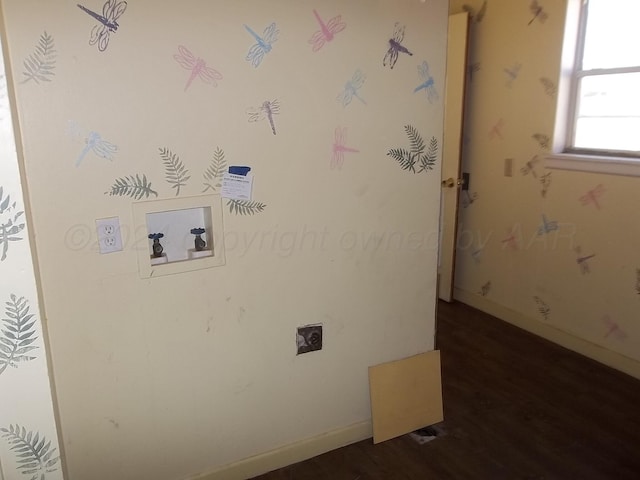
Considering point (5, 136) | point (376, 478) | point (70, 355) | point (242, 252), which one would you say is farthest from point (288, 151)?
point (376, 478)

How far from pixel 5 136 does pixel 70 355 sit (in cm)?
72

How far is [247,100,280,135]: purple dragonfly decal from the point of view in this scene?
1.75m

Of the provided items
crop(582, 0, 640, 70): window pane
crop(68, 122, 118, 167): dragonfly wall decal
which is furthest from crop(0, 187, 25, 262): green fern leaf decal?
crop(582, 0, 640, 70): window pane

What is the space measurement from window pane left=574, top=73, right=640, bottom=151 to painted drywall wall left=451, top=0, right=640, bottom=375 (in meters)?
0.17

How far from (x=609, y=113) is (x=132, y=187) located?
2553 mm

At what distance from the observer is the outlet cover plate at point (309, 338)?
2.04m

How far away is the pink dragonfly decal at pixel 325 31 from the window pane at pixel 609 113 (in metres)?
1.77

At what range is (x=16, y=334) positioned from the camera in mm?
1390

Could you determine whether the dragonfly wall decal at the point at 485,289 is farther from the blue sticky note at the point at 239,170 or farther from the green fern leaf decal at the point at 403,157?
the blue sticky note at the point at 239,170

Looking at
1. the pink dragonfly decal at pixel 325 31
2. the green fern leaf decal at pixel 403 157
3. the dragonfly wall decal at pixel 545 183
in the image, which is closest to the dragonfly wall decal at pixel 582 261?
the dragonfly wall decal at pixel 545 183

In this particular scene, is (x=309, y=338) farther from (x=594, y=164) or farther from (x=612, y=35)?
(x=612, y=35)

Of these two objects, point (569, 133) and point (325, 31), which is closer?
point (325, 31)

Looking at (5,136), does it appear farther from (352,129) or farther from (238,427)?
(238,427)

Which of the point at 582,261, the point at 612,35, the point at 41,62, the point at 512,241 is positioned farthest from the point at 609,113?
the point at 41,62
